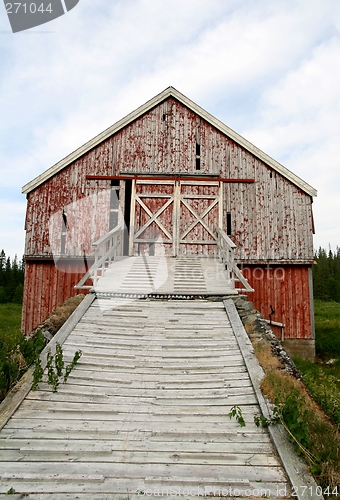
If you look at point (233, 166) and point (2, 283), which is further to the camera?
point (2, 283)

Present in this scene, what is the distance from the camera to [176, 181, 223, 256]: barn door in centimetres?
1294

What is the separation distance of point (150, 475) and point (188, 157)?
1132 cm

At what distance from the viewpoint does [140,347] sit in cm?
633

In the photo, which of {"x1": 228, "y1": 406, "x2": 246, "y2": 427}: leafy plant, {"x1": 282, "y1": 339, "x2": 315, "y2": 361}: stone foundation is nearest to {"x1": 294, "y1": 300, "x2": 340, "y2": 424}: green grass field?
{"x1": 282, "y1": 339, "x2": 315, "y2": 361}: stone foundation

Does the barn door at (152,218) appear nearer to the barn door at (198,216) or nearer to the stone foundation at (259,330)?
the barn door at (198,216)

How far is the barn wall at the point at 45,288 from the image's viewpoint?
12570 millimetres

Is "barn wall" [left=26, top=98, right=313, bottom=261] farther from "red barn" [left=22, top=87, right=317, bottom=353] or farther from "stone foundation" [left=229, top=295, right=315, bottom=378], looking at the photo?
"stone foundation" [left=229, top=295, right=315, bottom=378]

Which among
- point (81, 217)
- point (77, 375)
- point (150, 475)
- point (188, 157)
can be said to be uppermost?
point (188, 157)

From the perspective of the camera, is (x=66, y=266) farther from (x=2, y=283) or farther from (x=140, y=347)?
(x=2, y=283)

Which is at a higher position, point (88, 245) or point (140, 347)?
point (88, 245)

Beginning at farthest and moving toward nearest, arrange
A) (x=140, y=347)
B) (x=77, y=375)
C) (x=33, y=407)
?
(x=140, y=347)
(x=77, y=375)
(x=33, y=407)

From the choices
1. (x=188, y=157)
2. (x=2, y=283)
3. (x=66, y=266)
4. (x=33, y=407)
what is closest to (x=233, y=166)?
(x=188, y=157)

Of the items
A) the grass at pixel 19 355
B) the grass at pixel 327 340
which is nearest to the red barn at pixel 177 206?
the grass at pixel 327 340

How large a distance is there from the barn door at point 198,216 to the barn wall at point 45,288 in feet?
13.0
